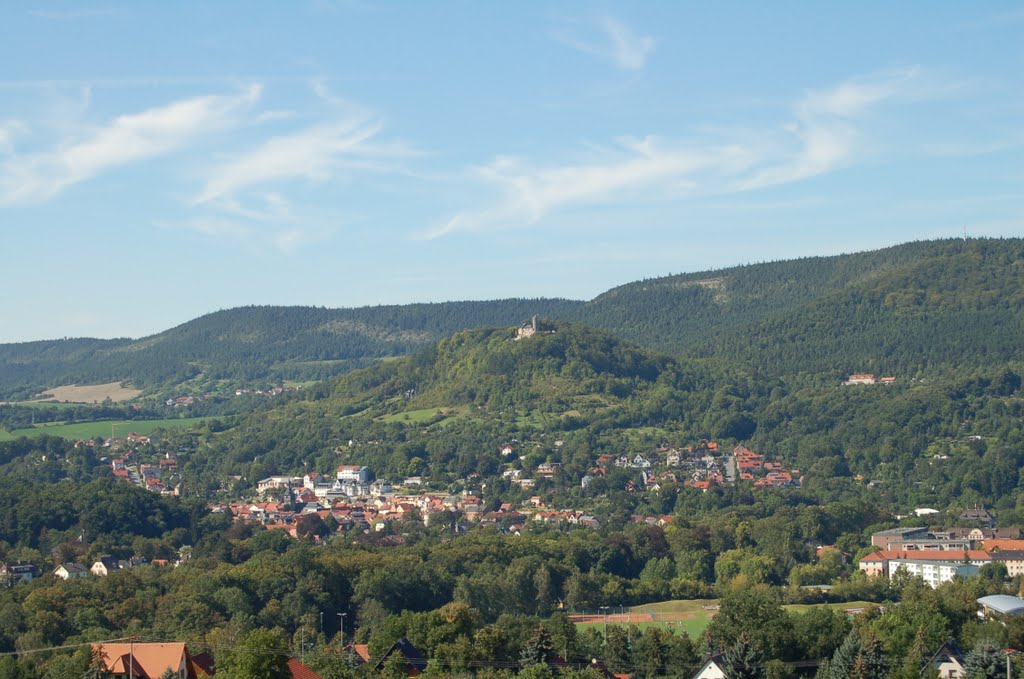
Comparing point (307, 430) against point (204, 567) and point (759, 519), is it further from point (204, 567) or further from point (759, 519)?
point (204, 567)

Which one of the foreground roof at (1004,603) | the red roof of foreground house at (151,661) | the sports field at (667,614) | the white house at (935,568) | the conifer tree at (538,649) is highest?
the red roof of foreground house at (151,661)

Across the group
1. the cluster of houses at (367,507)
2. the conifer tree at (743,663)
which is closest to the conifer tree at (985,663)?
the conifer tree at (743,663)

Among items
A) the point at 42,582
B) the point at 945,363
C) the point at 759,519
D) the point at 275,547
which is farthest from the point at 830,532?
the point at 945,363

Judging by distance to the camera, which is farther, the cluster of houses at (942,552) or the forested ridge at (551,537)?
the cluster of houses at (942,552)

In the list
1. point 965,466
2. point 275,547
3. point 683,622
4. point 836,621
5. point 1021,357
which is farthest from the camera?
point 1021,357

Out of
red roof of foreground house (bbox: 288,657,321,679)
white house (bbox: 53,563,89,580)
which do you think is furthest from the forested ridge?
white house (bbox: 53,563,89,580)

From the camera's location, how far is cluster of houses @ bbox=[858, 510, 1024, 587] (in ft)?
353

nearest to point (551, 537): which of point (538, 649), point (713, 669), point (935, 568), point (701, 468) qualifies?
point (935, 568)

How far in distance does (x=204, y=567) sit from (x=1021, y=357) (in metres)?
127

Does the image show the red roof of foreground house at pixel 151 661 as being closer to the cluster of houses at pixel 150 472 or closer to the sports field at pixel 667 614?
the sports field at pixel 667 614

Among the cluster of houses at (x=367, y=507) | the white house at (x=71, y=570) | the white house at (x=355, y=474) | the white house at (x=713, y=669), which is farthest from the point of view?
the white house at (x=355, y=474)

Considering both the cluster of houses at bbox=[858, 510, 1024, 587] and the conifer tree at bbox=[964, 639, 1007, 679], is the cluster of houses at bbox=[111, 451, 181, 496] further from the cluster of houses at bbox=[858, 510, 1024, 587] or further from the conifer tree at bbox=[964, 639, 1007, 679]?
the conifer tree at bbox=[964, 639, 1007, 679]

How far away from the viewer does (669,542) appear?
11494cm

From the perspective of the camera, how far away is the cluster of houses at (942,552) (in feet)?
353
